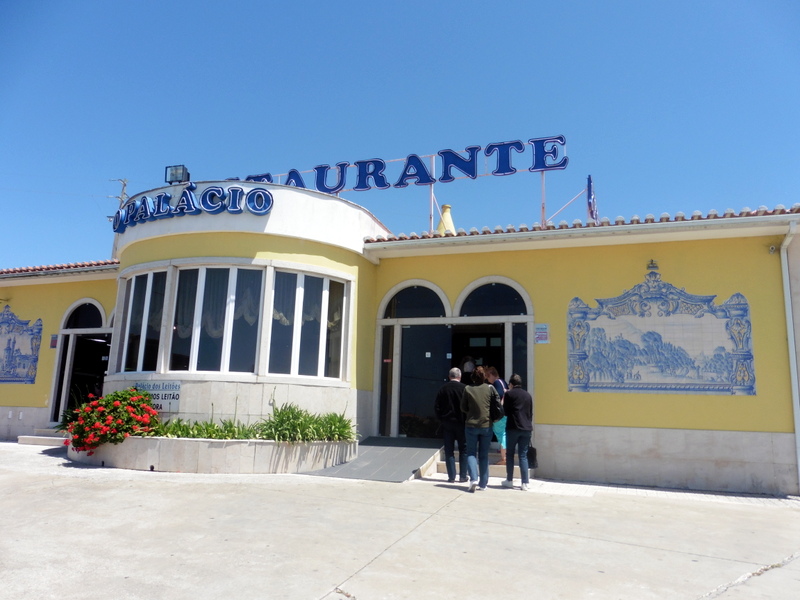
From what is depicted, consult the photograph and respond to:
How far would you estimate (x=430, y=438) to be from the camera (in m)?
12.1

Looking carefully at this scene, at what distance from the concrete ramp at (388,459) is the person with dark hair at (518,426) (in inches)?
60.0

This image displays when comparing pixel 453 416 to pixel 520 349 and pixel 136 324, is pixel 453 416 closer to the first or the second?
pixel 520 349

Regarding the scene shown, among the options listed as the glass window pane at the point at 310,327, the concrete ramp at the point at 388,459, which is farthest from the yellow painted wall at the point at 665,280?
the glass window pane at the point at 310,327

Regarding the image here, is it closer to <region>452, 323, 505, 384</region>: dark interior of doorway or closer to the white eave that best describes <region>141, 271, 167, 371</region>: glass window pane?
the white eave

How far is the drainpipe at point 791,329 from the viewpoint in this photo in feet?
31.6

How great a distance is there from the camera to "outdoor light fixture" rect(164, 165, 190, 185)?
13.4 meters

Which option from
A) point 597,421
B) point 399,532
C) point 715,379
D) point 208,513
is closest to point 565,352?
point 597,421

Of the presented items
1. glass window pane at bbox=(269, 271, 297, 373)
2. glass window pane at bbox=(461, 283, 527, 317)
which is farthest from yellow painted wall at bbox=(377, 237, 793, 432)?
glass window pane at bbox=(269, 271, 297, 373)

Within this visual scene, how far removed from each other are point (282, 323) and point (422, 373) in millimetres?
3122

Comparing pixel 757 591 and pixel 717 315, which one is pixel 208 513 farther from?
pixel 717 315

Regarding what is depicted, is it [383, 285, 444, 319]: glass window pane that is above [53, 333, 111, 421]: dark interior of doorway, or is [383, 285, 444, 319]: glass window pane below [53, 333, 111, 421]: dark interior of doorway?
above

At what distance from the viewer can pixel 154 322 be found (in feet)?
36.1

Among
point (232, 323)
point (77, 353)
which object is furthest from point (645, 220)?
point (77, 353)

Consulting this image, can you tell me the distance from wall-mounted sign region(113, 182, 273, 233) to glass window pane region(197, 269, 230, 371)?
3.72ft
